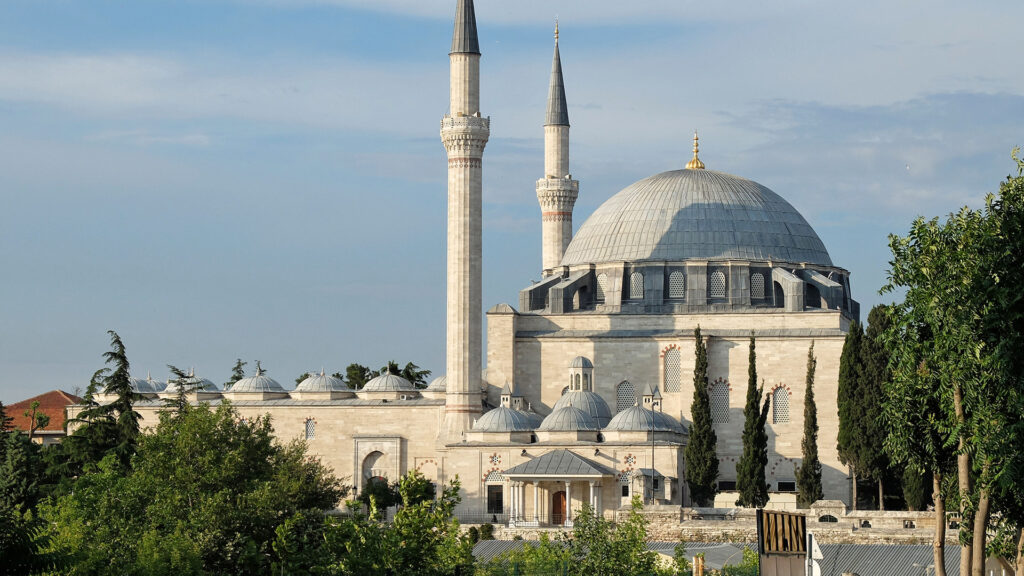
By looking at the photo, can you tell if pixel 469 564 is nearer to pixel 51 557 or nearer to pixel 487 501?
pixel 51 557

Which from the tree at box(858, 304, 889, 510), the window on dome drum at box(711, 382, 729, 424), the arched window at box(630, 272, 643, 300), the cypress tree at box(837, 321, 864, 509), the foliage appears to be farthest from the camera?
the arched window at box(630, 272, 643, 300)

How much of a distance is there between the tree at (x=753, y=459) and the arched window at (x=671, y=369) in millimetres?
4287

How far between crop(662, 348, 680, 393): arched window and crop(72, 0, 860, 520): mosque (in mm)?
40

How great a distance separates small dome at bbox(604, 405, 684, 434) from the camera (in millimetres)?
43469

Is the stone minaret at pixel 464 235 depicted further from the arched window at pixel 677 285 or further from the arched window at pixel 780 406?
the arched window at pixel 780 406

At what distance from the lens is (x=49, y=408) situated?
2515 inches

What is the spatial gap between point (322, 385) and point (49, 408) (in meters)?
17.8

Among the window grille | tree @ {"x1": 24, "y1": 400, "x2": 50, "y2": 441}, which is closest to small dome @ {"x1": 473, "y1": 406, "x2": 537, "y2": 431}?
the window grille

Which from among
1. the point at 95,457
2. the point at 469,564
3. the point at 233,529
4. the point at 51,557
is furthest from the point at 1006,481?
the point at 95,457

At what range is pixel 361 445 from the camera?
158ft

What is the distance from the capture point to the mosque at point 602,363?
43.5 meters

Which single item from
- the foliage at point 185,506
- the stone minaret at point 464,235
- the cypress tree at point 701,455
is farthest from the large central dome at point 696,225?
the foliage at point 185,506

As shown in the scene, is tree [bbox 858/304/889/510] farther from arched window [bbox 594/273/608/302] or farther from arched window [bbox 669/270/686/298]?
arched window [bbox 594/273/608/302]

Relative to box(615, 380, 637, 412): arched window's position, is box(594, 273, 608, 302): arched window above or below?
above
